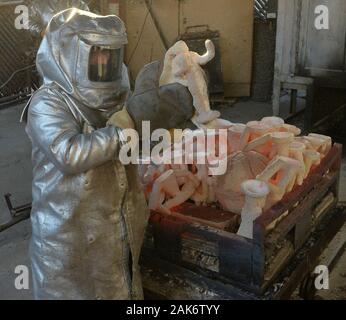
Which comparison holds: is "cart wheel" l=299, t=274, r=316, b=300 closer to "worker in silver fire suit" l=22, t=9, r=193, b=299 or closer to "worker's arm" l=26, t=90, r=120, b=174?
"worker in silver fire suit" l=22, t=9, r=193, b=299

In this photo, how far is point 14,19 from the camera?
28.7 ft

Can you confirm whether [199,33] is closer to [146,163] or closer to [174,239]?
[146,163]

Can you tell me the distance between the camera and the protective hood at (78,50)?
2.24m

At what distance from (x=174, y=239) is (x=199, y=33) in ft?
19.4

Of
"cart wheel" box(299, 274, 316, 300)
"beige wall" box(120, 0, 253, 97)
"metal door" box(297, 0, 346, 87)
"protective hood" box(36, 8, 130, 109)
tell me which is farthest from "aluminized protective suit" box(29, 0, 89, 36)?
"cart wheel" box(299, 274, 316, 300)

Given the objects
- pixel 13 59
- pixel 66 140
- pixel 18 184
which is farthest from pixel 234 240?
pixel 13 59

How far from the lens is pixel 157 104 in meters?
2.21

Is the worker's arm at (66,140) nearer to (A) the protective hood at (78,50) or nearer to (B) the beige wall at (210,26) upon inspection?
(A) the protective hood at (78,50)

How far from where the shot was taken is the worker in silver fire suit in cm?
220

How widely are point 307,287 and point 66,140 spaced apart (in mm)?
1862

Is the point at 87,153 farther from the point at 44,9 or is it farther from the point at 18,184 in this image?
the point at 44,9

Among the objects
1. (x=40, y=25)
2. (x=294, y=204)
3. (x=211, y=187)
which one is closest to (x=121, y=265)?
(x=211, y=187)

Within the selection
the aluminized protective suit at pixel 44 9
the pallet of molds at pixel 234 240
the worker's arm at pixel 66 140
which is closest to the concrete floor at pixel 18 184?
the pallet of molds at pixel 234 240

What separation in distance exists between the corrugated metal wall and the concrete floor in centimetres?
53
